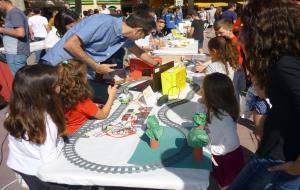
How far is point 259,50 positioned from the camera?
3.67 ft

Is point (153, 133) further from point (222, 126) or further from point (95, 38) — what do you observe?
point (95, 38)

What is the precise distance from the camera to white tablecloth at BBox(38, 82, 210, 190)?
1.32m

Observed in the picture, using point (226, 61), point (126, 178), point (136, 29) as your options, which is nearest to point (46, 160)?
point (126, 178)

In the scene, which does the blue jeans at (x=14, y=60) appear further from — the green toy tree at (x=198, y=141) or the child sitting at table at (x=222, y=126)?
the green toy tree at (x=198, y=141)

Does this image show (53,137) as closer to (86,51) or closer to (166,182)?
(166,182)

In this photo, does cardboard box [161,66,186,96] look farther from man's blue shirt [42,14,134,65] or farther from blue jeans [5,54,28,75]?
blue jeans [5,54,28,75]

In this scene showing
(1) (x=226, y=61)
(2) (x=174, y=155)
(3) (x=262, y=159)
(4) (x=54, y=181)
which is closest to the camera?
(3) (x=262, y=159)

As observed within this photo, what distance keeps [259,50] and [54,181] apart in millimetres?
965

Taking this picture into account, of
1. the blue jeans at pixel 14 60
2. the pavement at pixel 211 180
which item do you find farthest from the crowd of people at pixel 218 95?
the blue jeans at pixel 14 60

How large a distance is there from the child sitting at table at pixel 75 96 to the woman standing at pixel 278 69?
3.31 feet

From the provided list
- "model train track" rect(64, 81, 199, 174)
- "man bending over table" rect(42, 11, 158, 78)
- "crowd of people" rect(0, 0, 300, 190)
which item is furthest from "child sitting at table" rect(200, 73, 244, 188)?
"man bending over table" rect(42, 11, 158, 78)

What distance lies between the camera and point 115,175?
1381mm

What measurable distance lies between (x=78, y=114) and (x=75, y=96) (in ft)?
0.42

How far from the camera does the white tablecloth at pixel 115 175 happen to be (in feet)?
4.33
